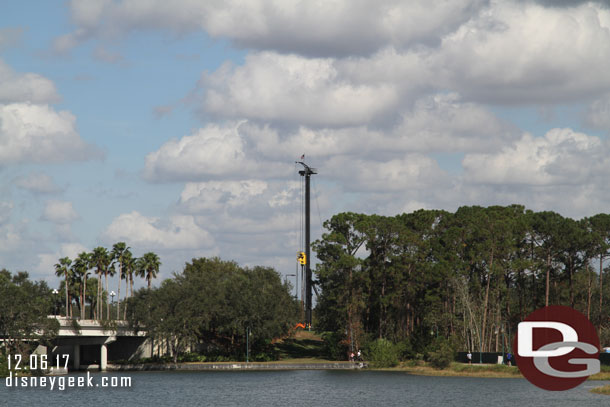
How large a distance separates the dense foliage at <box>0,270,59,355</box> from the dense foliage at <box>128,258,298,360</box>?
1662 cm

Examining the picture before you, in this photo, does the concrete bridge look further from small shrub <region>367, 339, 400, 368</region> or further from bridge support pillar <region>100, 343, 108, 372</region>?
A: small shrub <region>367, 339, 400, 368</region>

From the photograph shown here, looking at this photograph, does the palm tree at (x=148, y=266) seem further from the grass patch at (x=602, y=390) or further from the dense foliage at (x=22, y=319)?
the grass patch at (x=602, y=390)

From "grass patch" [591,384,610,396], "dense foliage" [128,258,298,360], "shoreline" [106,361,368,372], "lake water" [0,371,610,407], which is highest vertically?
"dense foliage" [128,258,298,360]

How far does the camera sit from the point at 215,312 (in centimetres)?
12138

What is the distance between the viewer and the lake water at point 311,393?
71375 mm

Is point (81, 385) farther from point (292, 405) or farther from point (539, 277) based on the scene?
point (539, 277)

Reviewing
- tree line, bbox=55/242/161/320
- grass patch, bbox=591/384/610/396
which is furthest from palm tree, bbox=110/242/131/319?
grass patch, bbox=591/384/610/396

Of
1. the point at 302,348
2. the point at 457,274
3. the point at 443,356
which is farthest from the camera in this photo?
the point at 302,348

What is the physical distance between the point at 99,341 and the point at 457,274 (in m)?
52.8

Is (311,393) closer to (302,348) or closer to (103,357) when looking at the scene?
(103,357)

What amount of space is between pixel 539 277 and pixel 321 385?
44.5 m

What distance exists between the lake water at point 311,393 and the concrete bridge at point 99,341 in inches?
727

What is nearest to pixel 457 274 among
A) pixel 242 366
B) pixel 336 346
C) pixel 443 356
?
pixel 443 356

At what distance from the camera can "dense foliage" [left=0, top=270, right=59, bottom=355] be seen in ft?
336
